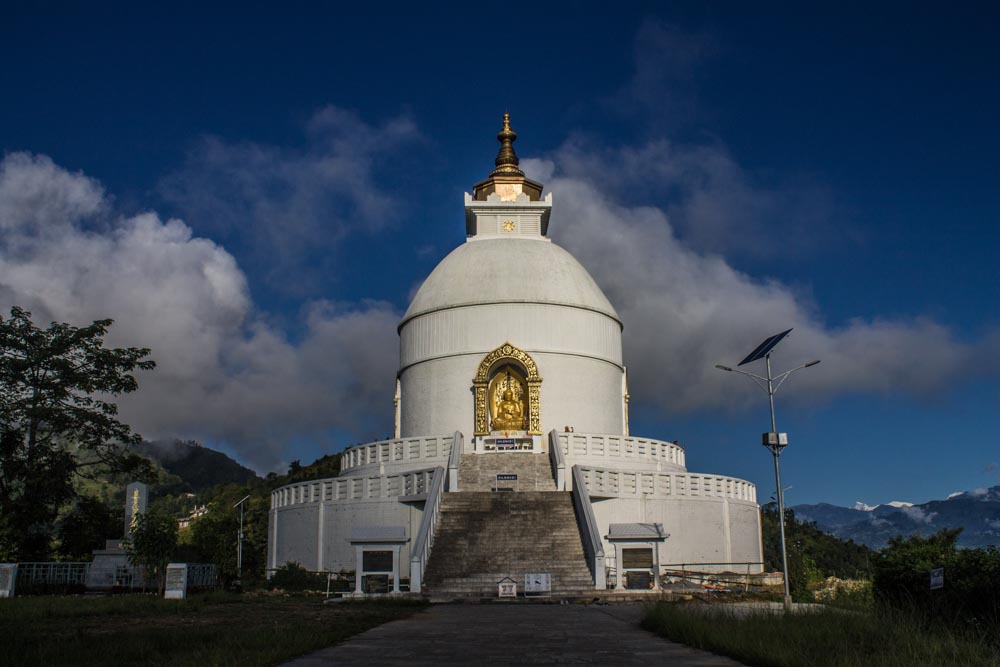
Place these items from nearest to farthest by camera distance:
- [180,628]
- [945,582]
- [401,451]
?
[945,582]
[180,628]
[401,451]

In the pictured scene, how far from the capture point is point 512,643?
11242 millimetres

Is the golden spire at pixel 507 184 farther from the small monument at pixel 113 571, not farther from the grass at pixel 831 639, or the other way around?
the grass at pixel 831 639

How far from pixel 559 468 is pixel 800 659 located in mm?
18394

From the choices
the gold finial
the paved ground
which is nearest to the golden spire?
the gold finial

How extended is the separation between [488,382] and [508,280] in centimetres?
435

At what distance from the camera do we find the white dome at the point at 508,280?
34875 mm

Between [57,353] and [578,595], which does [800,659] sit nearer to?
[578,595]

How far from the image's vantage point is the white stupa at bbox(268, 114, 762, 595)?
21203 millimetres

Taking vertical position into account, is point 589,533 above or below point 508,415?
below

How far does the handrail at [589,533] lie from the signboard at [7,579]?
45.9 ft

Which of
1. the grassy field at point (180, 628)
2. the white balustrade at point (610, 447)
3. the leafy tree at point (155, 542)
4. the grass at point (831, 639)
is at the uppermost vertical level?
the white balustrade at point (610, 447)

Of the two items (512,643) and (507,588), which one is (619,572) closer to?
(507,588)

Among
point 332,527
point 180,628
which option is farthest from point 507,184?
point 180,628

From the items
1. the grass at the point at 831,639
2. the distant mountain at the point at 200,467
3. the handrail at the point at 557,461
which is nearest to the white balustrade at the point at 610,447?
the handrail at the point at 557,461
